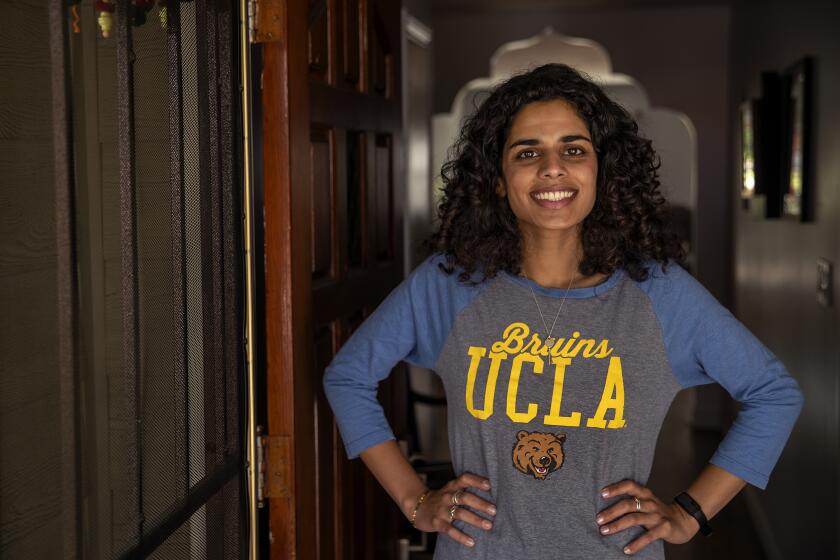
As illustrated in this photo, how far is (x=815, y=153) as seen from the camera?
3055mm

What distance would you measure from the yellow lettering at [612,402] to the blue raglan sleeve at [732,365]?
11cm

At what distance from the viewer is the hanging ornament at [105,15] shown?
45.8 inches

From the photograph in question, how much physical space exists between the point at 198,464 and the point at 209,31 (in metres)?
0.68

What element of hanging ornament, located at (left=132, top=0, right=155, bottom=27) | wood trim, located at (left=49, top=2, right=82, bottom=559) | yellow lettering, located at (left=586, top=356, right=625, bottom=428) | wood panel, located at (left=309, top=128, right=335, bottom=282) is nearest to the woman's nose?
yellow lettering, located at (left=586, top=356, right=625, bottom=428)

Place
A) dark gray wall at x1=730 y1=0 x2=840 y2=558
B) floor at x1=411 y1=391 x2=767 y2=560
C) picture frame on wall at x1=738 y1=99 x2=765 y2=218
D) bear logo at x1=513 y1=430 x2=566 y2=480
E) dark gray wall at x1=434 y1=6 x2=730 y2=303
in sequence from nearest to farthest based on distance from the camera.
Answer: bear logo at x1=513 y1=430 x2=566 y2=480, dark gray wall at x1=730 y1=0 x2=840 y2=558, floor at x1=411 y1=391 x2=767 y2=560, picture frame on wall at x1=738 y1=99 x2=765 y2=218, dark gray wall at x1=434 y1=6 x2=730 y2=303

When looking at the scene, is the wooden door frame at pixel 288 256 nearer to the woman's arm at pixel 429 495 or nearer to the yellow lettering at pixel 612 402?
the woman's arm at pixel 429 495

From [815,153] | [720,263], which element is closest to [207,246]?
[815,153]

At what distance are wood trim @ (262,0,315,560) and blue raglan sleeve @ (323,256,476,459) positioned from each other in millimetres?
75

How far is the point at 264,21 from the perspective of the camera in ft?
5.32

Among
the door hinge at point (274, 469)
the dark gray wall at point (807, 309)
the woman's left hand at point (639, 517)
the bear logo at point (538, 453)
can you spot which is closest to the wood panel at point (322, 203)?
the door hinge at point (274, 469)

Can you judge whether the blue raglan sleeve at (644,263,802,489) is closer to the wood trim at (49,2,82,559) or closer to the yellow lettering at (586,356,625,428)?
the yellow lettering at (586,356,625,428)

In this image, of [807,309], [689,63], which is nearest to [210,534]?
[807,309]

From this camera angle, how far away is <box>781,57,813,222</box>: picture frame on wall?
120 inches

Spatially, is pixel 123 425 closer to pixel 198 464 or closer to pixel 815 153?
pixel 198 464
